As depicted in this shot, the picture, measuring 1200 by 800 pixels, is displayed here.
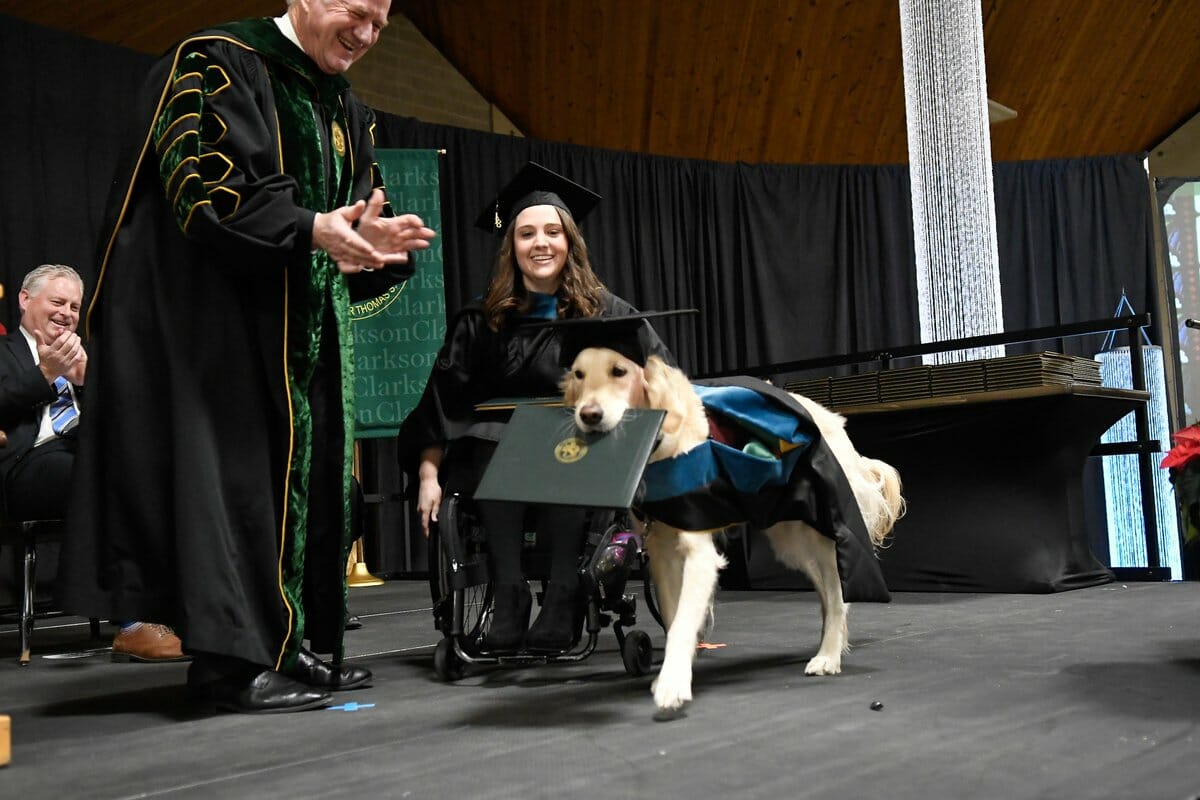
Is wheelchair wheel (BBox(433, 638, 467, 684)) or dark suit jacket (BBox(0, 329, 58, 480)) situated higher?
dark suit jacket (BBox(0, 329, 58, 480))

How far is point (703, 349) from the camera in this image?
30.7 feet

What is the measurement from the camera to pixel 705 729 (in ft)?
6.57

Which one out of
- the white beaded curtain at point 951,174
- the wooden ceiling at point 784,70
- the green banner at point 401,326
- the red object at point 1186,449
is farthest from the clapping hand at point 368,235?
the wooden ceiling at point 784,70

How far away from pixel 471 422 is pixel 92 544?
1.01 meters

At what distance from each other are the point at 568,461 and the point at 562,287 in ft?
3.30

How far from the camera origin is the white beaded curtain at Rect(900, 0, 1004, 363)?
21.3 feet

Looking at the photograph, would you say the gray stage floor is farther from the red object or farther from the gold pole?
the gold pole

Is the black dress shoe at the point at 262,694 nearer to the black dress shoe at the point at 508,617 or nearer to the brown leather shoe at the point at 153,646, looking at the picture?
the black dress shoe at the point at 508,617

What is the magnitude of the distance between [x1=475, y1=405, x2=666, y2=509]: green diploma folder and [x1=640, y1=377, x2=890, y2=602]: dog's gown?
32 centimetres

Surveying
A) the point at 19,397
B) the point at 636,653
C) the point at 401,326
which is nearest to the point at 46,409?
the point at 19,397

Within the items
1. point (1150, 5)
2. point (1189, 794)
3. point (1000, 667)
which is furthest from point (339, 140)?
point (1150, 5)

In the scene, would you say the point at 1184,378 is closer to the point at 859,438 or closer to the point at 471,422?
the point at 859,438

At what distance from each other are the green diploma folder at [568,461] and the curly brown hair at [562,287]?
2.60ft

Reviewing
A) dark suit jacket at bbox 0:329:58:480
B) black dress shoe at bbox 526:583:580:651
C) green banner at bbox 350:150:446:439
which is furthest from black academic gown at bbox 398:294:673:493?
green banner at bbox 350:150:446:439
